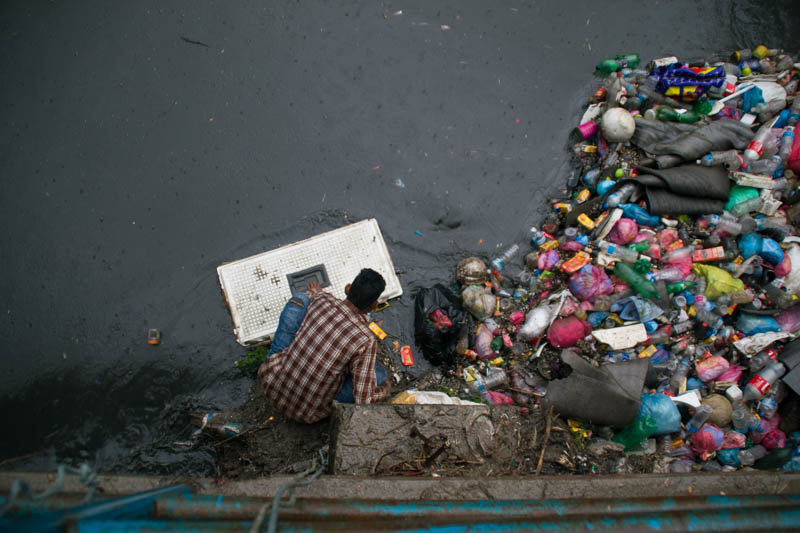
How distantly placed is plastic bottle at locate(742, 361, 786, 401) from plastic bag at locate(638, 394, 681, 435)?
0.72 m

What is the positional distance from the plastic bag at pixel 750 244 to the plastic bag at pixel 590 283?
3.83 feet

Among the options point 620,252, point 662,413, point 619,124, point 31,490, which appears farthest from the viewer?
point 619,124

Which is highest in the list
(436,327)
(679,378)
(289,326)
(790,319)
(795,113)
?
(795,113)

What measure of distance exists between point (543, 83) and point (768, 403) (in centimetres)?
329

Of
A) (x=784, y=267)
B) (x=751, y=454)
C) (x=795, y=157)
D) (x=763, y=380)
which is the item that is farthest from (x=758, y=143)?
(x=751, y=454)

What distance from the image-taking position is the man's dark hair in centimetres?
275

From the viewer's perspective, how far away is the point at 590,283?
3424 mm

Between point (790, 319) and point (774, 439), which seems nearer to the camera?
point (774, 439)

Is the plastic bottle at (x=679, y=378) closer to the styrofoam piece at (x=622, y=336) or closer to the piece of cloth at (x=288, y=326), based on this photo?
the styrofoam piece at (x=622, y=336)

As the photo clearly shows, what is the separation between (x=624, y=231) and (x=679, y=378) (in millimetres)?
1196

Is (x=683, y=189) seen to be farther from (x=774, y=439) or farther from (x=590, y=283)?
(x=774, y=439)

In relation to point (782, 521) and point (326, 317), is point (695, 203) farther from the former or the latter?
point (326, 317)

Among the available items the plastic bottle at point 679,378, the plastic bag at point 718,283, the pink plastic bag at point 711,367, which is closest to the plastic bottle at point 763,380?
the pink plastic bag at point 711,367

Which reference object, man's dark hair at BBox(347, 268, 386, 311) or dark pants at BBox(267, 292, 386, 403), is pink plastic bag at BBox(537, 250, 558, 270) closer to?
man's dark hair at BBox(347, 268, 386, 311)
